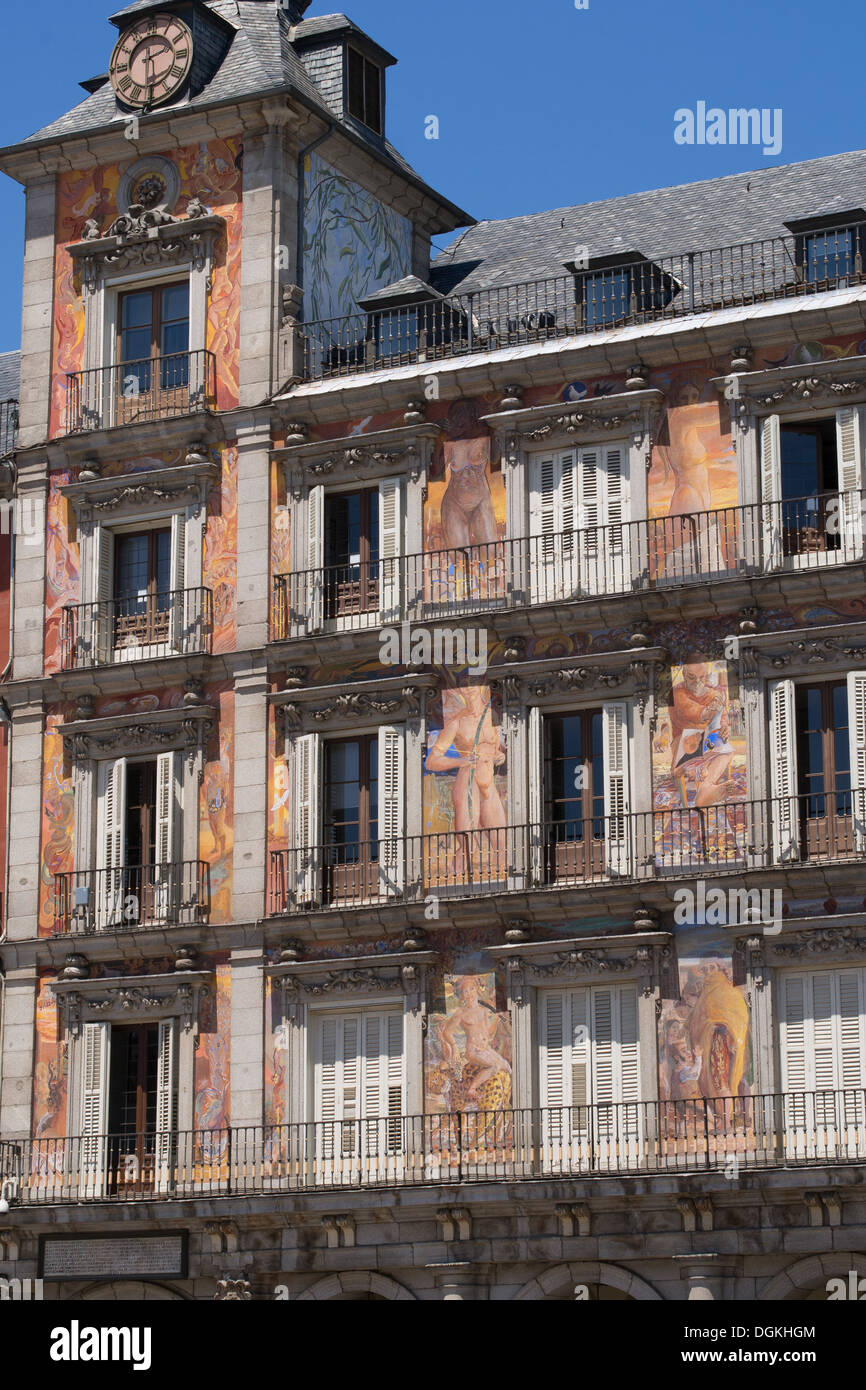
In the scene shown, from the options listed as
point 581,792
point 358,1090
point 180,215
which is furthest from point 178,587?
point 358,1090

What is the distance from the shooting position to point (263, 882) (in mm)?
37562

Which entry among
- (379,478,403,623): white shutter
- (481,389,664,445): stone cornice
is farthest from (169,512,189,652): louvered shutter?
(481,389,664,445): stone cornice

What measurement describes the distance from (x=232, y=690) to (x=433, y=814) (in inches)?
172

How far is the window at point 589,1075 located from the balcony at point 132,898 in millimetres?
6375

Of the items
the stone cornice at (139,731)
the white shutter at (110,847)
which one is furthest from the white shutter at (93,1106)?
the stone cornice at (139,731)

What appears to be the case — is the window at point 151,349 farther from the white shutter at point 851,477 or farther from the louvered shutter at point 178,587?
the white shutter at point 851,477

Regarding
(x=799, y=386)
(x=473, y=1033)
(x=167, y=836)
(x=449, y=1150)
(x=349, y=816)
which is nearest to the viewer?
(x=449, y=1150)

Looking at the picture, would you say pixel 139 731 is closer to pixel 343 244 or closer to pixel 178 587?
pixel 178 587

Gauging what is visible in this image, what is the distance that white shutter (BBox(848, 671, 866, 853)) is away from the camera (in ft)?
109

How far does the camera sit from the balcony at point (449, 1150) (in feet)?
107

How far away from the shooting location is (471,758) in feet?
119

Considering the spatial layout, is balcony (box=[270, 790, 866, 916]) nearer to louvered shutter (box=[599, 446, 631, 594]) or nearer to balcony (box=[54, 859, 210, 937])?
balcony (box=[54, 859, 210, 937])

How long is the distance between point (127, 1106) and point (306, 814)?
562cm
